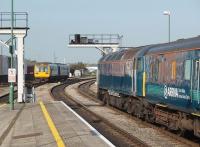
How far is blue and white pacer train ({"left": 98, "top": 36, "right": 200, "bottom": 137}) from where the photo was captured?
1597 centimetres

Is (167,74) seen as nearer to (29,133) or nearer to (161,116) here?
(161,116)

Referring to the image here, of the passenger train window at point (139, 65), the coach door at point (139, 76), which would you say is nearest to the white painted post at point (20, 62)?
the coach door at point (139, 76)

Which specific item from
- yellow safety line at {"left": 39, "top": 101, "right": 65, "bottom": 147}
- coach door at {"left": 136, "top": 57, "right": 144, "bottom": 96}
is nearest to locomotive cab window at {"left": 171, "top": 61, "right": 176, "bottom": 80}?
yellow safety line at {"left": 39, "top": 101, "right": 65, "bottom": 147}

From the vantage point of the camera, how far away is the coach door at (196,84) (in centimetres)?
1529

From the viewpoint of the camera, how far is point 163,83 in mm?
18969

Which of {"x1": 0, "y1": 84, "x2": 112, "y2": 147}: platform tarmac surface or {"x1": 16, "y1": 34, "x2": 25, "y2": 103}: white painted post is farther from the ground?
{"x1": 16, "y1": 34, "x2": 25, "y2": 103}: white painted post

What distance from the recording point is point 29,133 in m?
18.4

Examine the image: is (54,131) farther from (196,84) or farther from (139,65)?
(139,65)

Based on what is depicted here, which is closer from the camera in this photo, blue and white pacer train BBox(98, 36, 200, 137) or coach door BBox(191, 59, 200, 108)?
coach door BBox(191, 59, 200, 108)

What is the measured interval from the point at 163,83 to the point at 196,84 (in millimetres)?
3561

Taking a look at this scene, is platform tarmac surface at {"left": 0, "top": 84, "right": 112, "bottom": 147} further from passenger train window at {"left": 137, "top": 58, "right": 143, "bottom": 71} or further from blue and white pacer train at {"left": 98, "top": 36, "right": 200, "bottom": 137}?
passenger train window at {"left": 137, "top": 58, "right": 143, "bottom": 71}

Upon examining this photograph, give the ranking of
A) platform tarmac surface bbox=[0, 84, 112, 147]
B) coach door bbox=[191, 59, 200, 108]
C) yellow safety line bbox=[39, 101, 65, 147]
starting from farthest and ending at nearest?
platform tarmac surface bbox=[0, 84, 112, 147], yellow safety line bbox=[39, 101, 65, 147], coach door bbox=[191, 59, 200, 108]

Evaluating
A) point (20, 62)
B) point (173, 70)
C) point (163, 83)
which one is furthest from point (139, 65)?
point (20, 62)

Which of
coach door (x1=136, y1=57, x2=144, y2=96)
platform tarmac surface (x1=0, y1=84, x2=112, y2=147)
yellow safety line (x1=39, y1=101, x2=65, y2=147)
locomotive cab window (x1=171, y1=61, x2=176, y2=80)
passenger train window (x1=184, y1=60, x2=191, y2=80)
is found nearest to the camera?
yellow safety line (x1=39, y1=101, x2=65, y2=147)
